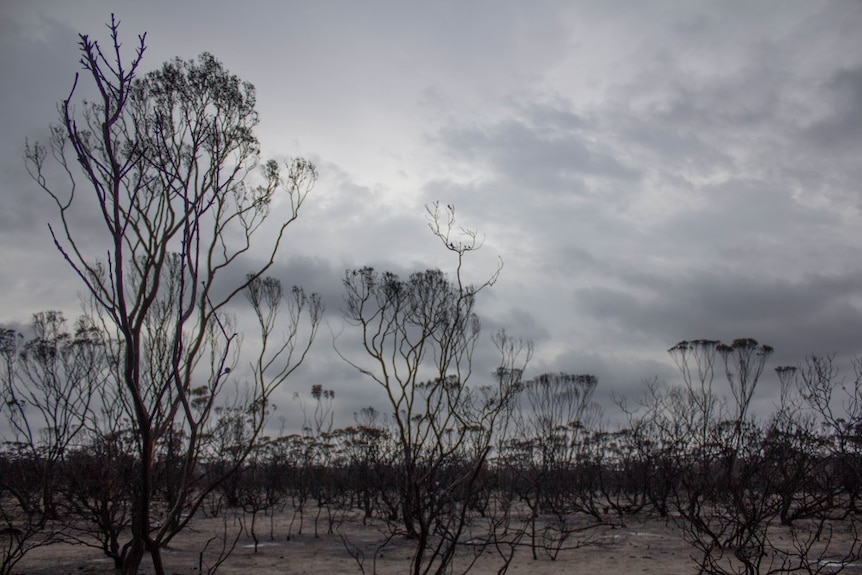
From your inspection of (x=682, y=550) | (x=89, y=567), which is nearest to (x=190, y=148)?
(x=89, y=567)

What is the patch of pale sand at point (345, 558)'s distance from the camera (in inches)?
419

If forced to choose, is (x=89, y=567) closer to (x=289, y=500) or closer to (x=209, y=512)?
(x=209, y=512)

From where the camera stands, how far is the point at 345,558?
40.6 ft

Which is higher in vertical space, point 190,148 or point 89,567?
point 190,148

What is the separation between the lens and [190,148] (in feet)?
12.3

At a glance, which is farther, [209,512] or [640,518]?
[209,512]

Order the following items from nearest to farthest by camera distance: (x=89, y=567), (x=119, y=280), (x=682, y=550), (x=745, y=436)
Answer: (x=119, y=280) → (x=89, y=567) → (x=682, y=550) → (x=745, y=436)

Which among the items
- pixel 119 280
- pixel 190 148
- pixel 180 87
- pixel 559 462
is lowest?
pixel 559 462

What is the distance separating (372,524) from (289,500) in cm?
940

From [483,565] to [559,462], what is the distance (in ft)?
30.3

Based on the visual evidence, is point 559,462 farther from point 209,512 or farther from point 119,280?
point 119,280

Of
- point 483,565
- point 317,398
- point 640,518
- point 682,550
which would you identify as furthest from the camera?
point 317,398

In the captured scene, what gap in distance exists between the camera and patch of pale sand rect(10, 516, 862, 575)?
1063 centimetres

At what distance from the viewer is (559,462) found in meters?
20.3
